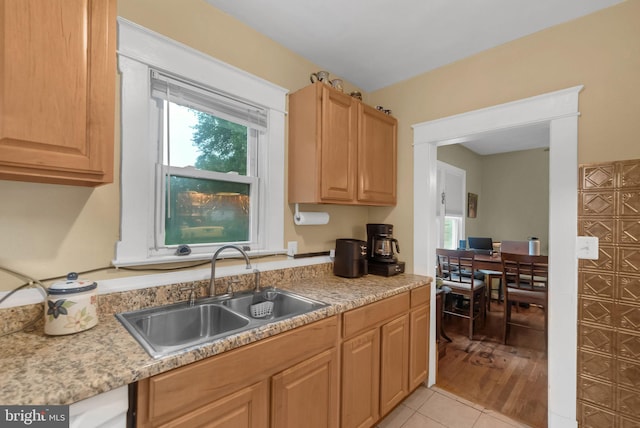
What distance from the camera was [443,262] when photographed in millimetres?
3648

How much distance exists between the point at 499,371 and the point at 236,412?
2.45 meters

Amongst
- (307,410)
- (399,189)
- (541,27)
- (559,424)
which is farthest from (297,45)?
(559,424)

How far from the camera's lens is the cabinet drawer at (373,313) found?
1566 mm

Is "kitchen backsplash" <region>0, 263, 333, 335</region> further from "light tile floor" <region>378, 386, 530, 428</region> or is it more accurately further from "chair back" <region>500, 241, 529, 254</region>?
"chair back" <region>500, 241, 529, 254</region>

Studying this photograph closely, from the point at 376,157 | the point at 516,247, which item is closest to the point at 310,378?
the point at 376,157

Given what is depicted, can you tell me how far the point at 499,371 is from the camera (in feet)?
8.25

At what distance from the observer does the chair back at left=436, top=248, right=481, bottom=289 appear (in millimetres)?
3442

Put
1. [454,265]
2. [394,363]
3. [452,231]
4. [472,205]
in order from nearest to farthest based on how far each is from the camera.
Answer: [394,363], [454,265], [452,231], [472,205]

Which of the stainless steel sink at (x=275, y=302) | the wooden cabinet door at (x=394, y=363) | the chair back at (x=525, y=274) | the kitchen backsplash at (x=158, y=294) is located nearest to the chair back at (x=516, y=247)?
the chair back at (x=525, y=274)

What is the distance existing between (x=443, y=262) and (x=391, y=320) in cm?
209

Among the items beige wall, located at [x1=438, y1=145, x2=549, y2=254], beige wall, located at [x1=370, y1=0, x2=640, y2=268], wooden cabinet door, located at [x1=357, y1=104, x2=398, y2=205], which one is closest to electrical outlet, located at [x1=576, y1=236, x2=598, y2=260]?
beige wall, located at [x1=370, y1=0, x2=640, y2=268]

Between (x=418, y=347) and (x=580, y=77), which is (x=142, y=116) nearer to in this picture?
(x=418, y=347)

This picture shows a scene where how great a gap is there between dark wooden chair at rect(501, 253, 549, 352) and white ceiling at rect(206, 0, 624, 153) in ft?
7.05

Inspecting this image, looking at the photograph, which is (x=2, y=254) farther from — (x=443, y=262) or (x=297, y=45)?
(x=443, y=262)
